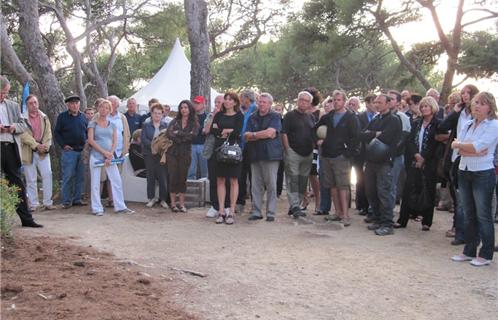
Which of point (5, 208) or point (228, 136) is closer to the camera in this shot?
point (5, 208)

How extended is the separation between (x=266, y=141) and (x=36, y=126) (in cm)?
356

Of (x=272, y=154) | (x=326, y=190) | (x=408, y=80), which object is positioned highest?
(x=408, y=80)

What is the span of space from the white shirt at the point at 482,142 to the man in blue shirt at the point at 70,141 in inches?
228

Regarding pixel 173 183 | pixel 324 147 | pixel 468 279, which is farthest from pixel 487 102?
pixel 173 183

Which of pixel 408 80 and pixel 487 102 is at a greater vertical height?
pixel 408 80

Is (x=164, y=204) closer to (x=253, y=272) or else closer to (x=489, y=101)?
(x=253, y=272)

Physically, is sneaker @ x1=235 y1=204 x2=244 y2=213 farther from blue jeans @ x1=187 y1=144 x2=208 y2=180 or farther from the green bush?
the green bush

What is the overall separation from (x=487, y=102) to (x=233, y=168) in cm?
349

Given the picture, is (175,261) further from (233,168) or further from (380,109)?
(380,109)

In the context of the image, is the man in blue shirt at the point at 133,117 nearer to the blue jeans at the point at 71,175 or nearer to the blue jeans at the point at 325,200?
the blue jeans at the point at 71,175

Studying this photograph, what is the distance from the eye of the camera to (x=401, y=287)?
4648 millimetres

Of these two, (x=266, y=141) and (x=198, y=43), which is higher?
(x=198, y=43)

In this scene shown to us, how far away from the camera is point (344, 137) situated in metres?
7.46

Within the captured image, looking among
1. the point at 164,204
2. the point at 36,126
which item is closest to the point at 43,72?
the point at 36,126
